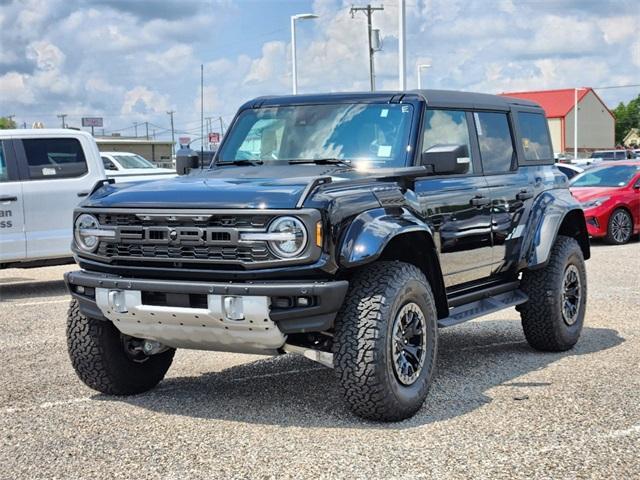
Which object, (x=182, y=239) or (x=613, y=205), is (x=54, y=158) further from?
(x=613, y=205)

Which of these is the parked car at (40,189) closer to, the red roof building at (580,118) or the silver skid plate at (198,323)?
the silver skid plate at (198,323)

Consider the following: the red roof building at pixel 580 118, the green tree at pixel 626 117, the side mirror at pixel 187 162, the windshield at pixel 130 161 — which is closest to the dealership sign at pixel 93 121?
the red roof building at pixel 580 118

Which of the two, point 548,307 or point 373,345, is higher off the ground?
point 373,345

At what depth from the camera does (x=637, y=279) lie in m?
11.9

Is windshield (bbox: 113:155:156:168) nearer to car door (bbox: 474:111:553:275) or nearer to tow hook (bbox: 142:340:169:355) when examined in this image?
car door (bbox: 474:111:553:275)

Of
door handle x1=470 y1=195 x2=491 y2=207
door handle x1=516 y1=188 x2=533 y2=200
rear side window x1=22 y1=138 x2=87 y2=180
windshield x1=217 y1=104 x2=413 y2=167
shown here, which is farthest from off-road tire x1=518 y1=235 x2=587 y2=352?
rear side window x1=22 y1=138 x2=87 y2=180

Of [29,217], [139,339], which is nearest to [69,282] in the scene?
[139,339]

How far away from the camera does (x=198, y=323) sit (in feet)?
16.7

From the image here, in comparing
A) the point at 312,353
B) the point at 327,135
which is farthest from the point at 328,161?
the point at 312,353

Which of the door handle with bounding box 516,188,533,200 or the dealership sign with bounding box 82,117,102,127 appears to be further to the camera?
the dealership sign with bounding box 82,117,102,127

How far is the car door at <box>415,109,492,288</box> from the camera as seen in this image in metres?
6.13

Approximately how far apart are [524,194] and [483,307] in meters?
1.08

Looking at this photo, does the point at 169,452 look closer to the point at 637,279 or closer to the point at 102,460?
the point at 102,460

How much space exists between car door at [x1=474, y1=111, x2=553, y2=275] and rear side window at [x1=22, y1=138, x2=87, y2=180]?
244 inches
